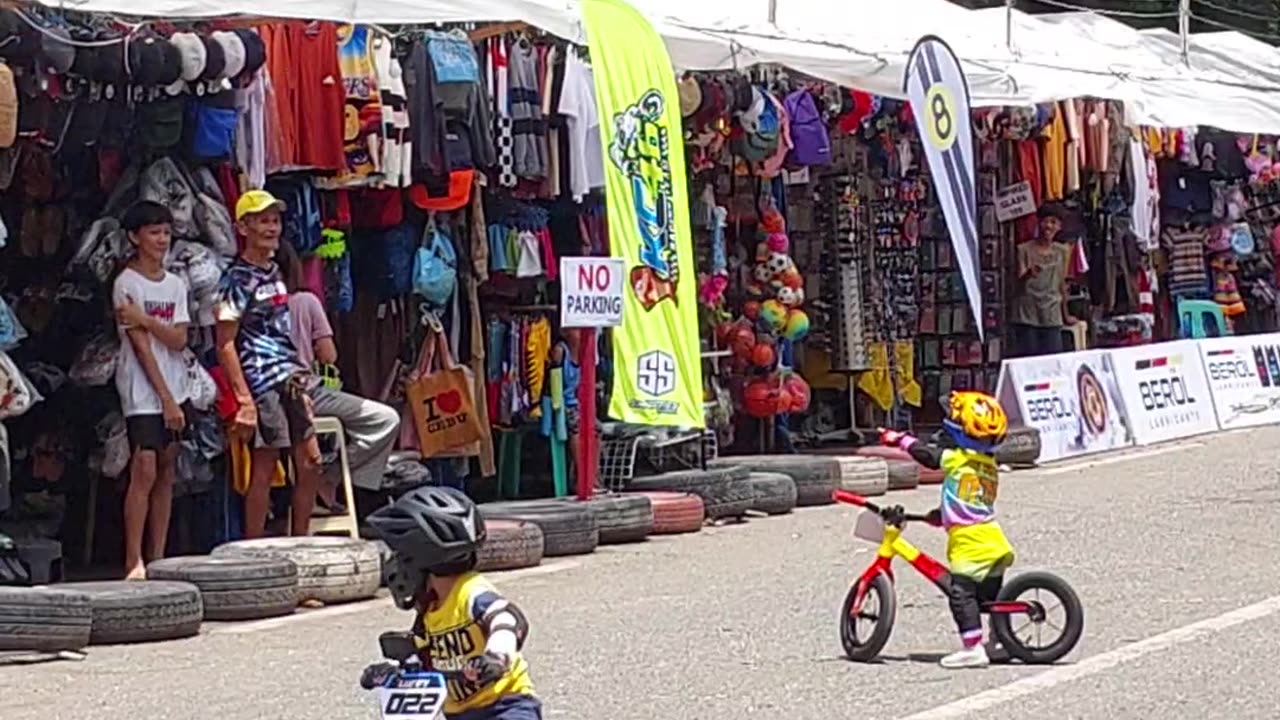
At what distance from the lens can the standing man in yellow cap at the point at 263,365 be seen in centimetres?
1305

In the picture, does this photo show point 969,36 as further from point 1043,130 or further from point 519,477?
point 519,477

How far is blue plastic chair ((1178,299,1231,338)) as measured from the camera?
2602 cm

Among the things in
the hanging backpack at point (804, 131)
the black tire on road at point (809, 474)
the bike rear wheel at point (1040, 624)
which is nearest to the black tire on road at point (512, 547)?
the black tire on road at point (809, 474)

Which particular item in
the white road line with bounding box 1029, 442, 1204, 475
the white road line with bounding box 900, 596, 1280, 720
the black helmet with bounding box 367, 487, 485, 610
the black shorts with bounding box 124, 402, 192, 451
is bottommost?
the white road line with bounding box 900, 596, 1280, 720

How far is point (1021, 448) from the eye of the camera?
19.6 metres

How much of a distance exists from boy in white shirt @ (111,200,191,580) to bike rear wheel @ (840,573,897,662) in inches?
158

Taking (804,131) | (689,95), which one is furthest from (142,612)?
(804,131)

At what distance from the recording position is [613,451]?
53.5ft

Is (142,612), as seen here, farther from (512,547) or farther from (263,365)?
(512,547)

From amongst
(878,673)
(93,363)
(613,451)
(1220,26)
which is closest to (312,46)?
(93,363)

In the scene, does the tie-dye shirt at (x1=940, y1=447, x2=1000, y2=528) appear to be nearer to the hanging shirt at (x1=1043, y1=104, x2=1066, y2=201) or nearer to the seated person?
the seated person

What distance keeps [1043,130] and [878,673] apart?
12.7 metres

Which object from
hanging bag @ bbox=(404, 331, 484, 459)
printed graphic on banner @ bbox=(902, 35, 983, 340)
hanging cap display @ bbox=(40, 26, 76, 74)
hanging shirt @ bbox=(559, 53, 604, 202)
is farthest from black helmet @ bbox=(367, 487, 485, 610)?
printed graphic on banner @ bbox=(902, 35, 983, 340)

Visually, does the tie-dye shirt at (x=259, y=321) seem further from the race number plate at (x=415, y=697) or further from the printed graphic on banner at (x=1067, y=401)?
the printed graphic on banner at (x=1067, y=401)
